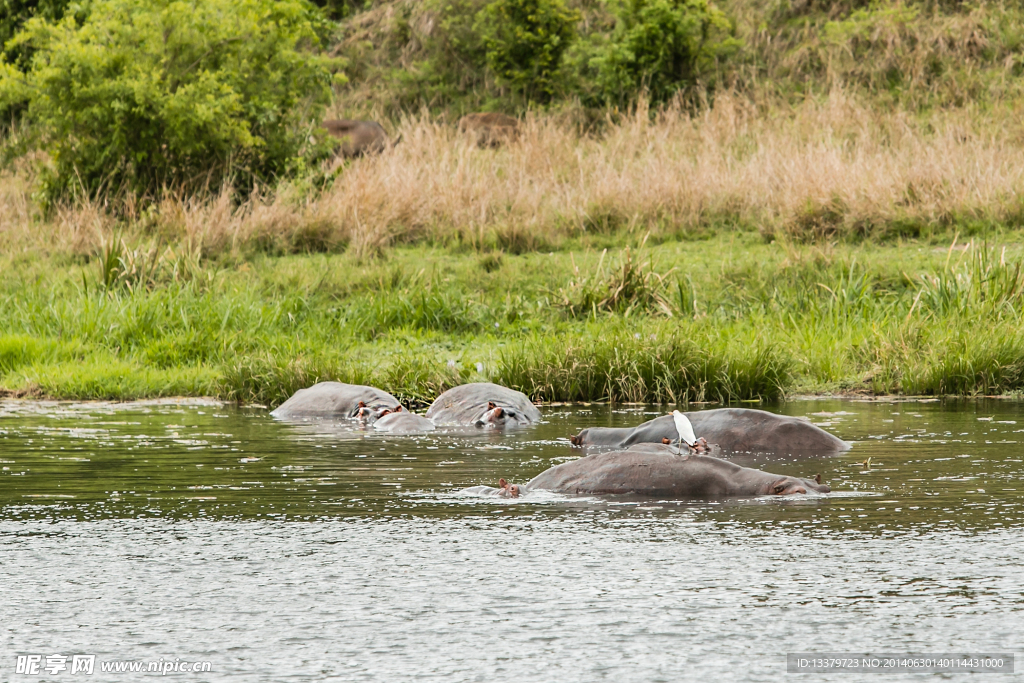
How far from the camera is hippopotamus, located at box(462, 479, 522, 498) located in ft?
18.4

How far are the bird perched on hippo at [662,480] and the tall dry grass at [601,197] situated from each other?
33.4 ft

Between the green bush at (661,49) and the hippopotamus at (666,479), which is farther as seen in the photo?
the green bush at (661,49)

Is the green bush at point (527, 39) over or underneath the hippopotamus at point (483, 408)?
over

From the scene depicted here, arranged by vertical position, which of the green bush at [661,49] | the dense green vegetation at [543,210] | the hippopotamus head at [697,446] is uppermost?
the green bush at [661,49]

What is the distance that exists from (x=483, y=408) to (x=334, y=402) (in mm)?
1282

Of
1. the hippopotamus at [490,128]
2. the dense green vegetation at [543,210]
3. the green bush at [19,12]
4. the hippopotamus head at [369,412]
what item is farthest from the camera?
the green bush at [19,12]

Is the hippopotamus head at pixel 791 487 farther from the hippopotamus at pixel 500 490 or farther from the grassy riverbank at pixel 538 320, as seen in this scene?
the grassy riverbank at pixel 538 320

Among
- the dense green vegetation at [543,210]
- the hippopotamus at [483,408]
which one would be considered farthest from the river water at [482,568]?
the dense green vegetation at [543,210]

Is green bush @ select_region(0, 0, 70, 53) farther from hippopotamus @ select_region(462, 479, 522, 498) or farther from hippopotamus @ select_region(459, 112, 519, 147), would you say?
hippopotamus @ select_region(462, 479, 522, 498)

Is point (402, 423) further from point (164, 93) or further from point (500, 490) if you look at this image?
point (164, 93)

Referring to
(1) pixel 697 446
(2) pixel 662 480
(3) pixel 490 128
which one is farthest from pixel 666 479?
(3) pixel 490 128

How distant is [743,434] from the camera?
24.0 feet

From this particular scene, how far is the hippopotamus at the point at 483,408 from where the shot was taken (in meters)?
8.65

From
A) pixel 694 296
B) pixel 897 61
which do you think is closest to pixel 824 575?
pixel 694 296
